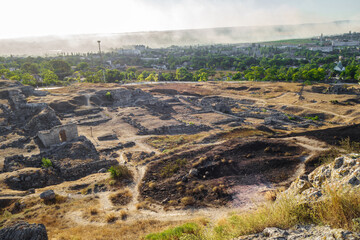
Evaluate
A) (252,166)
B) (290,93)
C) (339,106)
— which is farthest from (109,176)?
(290,93)

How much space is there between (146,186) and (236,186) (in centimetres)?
600

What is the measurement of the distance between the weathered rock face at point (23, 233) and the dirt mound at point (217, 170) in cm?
705

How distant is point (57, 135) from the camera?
23.3 metres

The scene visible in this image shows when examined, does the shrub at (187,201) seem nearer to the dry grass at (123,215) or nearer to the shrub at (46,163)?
the dry grass at (123,215)

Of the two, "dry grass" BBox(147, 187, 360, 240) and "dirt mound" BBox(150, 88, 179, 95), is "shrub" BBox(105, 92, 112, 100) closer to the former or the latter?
"dirt mound" BBox(150, 88, 179, 95)

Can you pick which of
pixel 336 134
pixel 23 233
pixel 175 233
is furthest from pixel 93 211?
pixel 336 134

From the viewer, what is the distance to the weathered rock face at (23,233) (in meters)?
7.61

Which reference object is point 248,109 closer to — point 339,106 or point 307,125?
point 307,125

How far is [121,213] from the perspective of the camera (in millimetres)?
12461

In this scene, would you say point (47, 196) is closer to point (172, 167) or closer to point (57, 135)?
point (172, 167)

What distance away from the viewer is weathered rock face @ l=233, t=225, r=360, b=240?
4371mm

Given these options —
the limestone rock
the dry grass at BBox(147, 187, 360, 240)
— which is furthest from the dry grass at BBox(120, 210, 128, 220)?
the dry grass at BBox(147, 187, 360, 240)

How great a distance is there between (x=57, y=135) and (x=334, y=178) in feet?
77.9

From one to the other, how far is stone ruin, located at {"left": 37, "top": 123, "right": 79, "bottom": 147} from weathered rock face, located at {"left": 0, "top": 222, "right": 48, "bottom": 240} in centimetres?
1671
